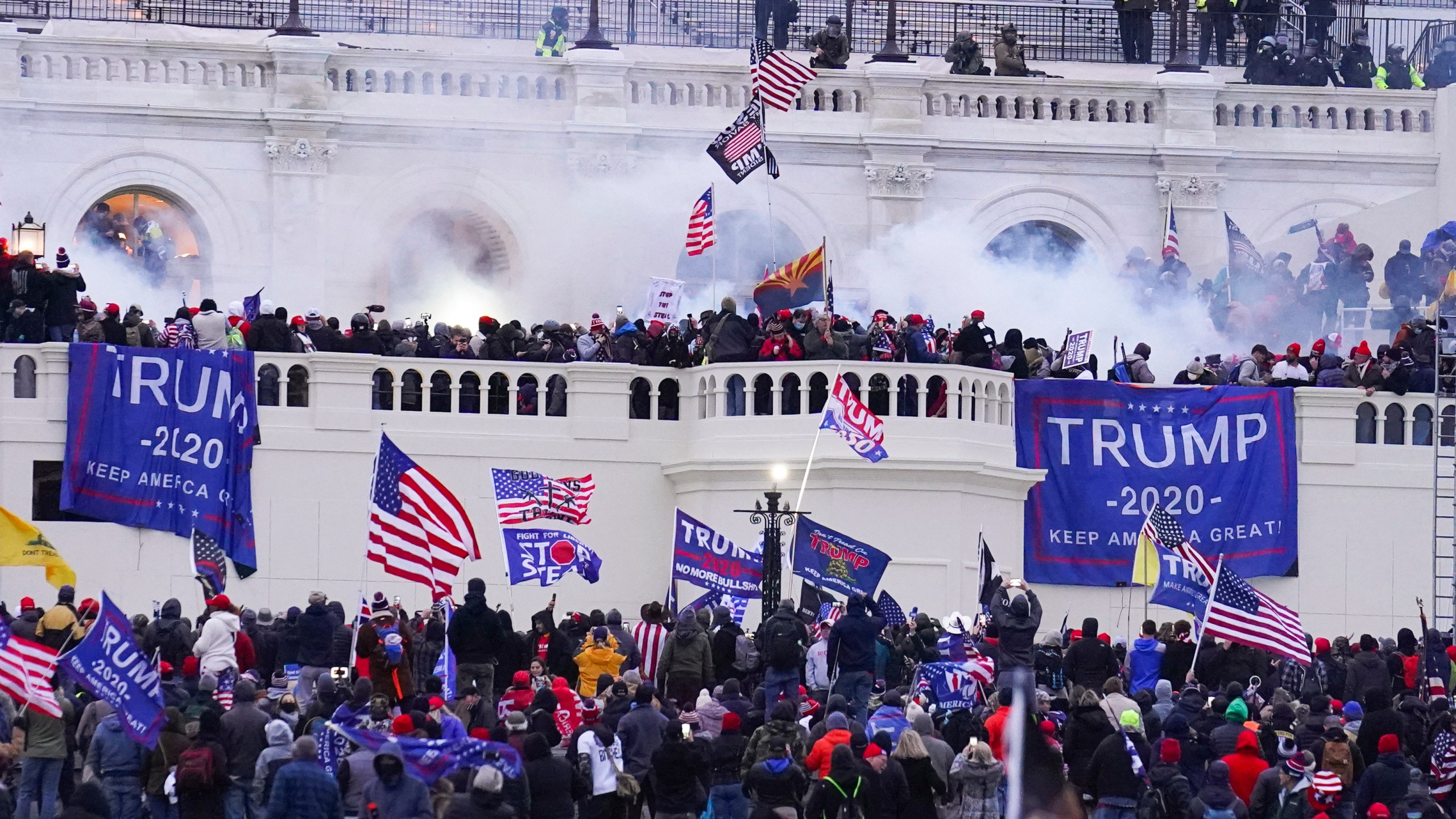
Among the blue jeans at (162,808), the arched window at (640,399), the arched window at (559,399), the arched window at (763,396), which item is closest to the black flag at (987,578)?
the arched window at (763,396)

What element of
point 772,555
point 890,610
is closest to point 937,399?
point 890,610

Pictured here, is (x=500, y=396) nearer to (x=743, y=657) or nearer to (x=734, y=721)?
(x=743, y=657)

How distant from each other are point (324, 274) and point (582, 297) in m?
3.59

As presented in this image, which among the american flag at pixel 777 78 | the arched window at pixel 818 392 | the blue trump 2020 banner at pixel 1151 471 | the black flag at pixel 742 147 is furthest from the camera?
the american flag at pixel 777 78

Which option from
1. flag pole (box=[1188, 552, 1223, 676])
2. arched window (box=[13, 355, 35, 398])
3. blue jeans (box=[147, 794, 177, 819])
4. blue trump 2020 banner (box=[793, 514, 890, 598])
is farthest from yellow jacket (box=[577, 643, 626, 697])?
arched window (box=[13, 355, 35, 398])

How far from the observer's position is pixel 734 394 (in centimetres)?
3731

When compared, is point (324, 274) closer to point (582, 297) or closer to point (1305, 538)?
point (582, 297)

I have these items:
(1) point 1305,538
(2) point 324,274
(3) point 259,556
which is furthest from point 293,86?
(1) point 1305,538

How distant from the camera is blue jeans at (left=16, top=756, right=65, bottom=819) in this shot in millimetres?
25734

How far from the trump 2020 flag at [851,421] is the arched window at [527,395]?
3.90 m

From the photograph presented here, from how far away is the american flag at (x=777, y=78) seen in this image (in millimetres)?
41812

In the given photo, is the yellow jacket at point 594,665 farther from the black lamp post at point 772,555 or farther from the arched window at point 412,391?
the arched window at point 412,391

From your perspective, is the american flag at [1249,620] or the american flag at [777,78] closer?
the american flag at [1249,620]

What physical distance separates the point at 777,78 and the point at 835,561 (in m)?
11.1
